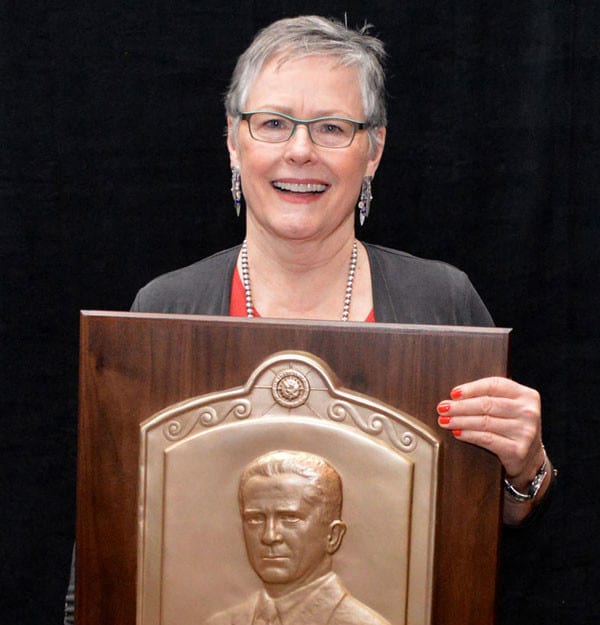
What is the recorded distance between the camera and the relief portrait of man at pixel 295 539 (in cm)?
117

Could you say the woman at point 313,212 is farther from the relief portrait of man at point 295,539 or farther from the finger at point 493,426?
the relief portrait of man at point 295,539

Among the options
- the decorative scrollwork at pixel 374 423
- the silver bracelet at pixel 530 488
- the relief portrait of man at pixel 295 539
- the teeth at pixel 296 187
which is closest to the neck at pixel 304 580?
the relief portrait of man at pixel 295 539

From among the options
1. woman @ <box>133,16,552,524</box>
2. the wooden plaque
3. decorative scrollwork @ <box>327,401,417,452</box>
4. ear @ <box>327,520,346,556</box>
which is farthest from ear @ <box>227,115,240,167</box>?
ear @ <box>327,520,346,556</box>

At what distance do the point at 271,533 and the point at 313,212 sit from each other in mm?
448

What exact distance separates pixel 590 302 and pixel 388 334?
0.79 metres

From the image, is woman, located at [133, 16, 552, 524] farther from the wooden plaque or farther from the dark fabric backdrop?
the dark fabric backdrop

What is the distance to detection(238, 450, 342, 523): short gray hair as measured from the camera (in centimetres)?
117

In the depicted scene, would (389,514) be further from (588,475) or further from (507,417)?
(588,475)

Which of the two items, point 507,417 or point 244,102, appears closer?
point 507,417

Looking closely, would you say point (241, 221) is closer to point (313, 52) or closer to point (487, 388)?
point (313, 52)

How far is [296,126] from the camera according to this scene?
1.36 m

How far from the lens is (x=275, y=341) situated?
3.95 feet

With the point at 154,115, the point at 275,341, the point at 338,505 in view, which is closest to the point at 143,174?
the point at 154,115

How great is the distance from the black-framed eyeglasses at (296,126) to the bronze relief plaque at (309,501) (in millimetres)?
335
